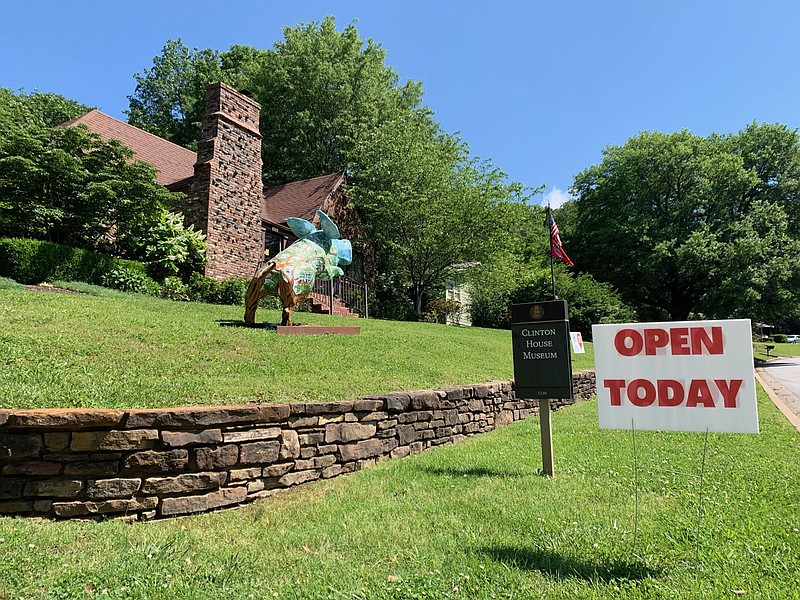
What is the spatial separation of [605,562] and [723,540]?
0.94 metres

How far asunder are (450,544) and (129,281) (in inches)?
509

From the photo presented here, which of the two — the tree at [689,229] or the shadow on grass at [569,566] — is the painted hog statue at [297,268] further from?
the tree at [689,229]

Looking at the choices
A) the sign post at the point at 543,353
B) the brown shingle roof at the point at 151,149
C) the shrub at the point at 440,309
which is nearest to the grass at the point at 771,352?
the shrub at the point at 440,309

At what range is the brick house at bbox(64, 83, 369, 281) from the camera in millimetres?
16281

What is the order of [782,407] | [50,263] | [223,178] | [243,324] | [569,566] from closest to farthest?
[569,566]
[243,324]
[782,407]
[50,263]
[223,178]

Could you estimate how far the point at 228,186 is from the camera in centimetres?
Result: 1688

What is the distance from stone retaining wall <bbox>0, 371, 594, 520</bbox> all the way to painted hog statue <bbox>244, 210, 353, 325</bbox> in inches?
175

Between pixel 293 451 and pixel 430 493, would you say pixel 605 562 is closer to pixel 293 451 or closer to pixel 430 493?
pixel 430 493

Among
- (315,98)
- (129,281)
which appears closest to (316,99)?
(315,98)

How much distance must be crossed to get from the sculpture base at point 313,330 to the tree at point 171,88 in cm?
3263

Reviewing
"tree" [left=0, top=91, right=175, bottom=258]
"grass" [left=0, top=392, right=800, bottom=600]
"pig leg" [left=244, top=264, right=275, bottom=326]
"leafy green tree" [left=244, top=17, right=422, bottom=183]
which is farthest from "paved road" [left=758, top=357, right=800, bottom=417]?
"leafy green tree" [left=244, top=17, right=422, bottom=183]

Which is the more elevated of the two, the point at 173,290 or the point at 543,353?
the point at 173,290

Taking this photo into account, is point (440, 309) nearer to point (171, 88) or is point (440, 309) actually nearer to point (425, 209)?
point (425, 209)

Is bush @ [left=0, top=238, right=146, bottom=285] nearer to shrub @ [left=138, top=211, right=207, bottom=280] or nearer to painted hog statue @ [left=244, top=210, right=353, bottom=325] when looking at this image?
shrub @ [left=138, top=211, right=207, bottom=280]
